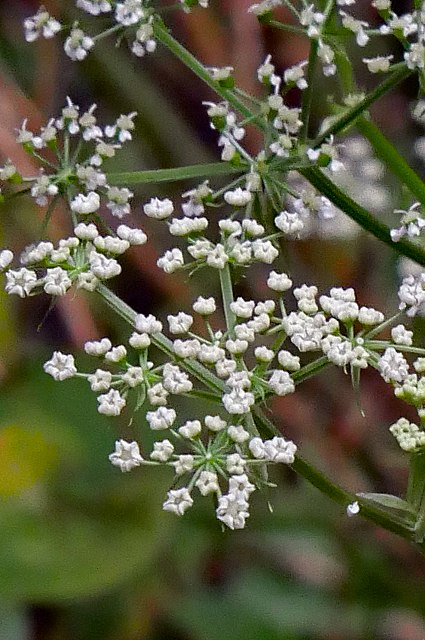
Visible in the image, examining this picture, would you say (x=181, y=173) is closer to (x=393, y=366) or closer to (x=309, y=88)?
(x=309, y=88)

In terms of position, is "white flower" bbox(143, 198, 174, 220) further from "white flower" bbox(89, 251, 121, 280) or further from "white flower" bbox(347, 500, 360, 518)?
"white flower" bbox(347, 500, 360, 518)

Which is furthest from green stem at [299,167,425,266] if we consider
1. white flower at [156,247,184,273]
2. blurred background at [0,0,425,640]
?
blurred background at [0,0,425,640]

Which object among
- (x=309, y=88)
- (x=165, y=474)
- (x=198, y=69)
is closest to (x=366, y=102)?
(x=309, y=88)

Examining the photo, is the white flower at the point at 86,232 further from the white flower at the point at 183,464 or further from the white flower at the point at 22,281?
the white flower at the point at 183,464

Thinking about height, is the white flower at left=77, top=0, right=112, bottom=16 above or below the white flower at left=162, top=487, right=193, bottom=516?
above

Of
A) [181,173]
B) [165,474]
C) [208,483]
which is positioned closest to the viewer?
[208,483]

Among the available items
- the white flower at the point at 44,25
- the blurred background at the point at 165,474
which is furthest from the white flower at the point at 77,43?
the blurred background at the point at 165,474
